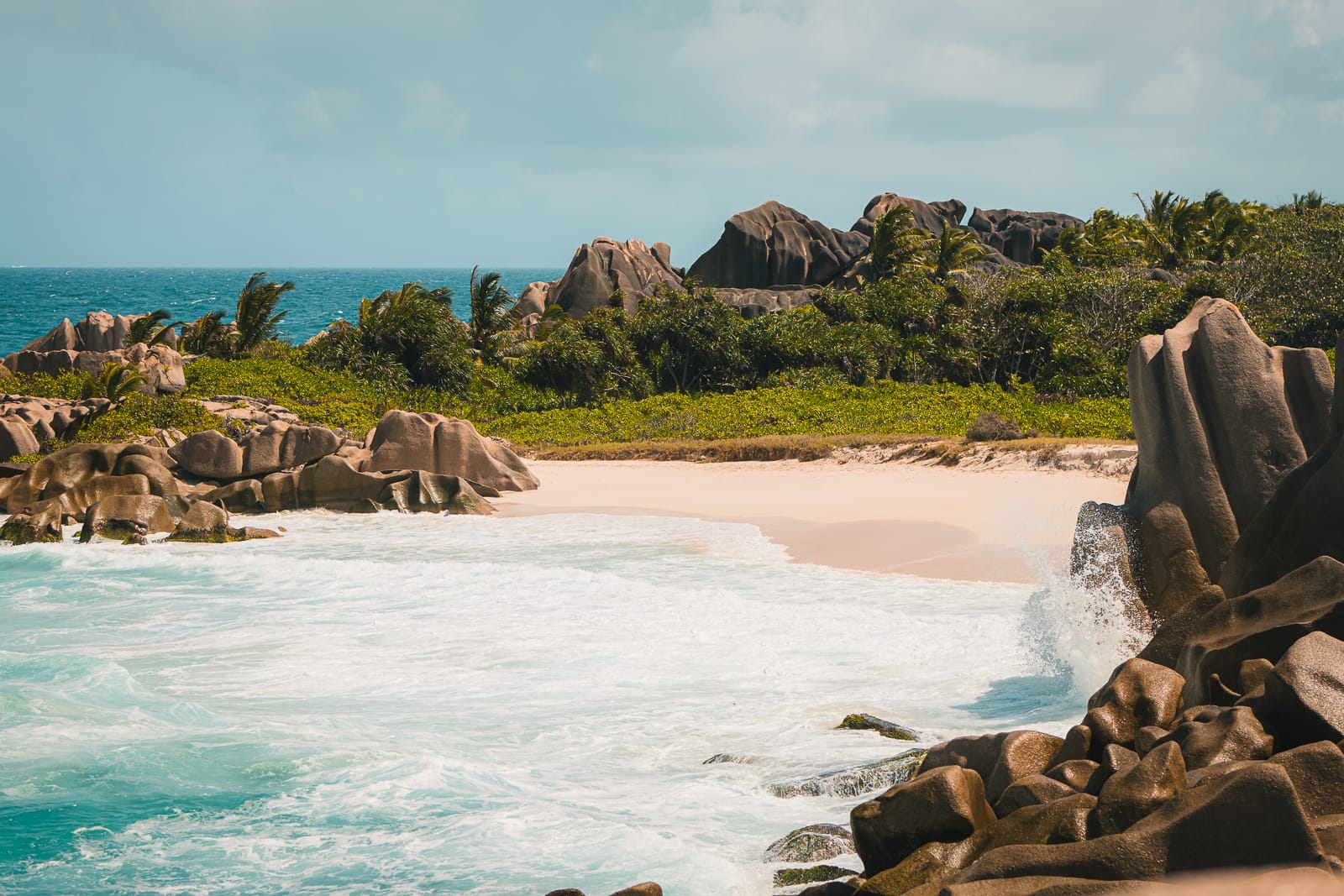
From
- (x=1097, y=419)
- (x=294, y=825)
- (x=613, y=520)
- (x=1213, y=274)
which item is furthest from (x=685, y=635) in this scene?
(x=1213, y=274)

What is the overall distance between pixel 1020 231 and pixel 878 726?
66733 mm

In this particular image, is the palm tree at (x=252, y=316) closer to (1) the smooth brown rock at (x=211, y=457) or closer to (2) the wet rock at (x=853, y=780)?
(1) the smooth brown rock at (x=211, y=457)

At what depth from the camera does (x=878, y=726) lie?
26.9ft

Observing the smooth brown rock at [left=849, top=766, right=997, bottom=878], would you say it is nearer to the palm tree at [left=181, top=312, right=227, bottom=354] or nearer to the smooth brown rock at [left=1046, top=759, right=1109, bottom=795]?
the smooth brown rock at [left=1046, top=759, right=1109, bottom=795]

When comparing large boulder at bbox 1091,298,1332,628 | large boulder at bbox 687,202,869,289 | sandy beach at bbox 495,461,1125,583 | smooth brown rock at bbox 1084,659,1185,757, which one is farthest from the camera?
large boulder at bbox 687,202,869,289

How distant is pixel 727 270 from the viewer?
202 ft

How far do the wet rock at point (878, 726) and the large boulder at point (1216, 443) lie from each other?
7.98ft

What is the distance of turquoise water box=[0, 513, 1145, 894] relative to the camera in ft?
22.9

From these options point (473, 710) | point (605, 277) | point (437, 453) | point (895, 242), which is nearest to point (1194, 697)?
point (473, 710)

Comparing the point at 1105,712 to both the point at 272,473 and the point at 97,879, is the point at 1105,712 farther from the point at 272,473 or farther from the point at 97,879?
the point at 272,473

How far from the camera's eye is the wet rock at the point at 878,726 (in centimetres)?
799

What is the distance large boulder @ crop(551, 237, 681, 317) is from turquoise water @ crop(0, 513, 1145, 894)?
36.1 m

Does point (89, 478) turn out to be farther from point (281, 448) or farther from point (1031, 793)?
point (1031, 793)

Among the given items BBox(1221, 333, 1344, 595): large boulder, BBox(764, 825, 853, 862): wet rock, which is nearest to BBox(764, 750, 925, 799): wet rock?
BBox(764, 825, 853, 862): wet rock
